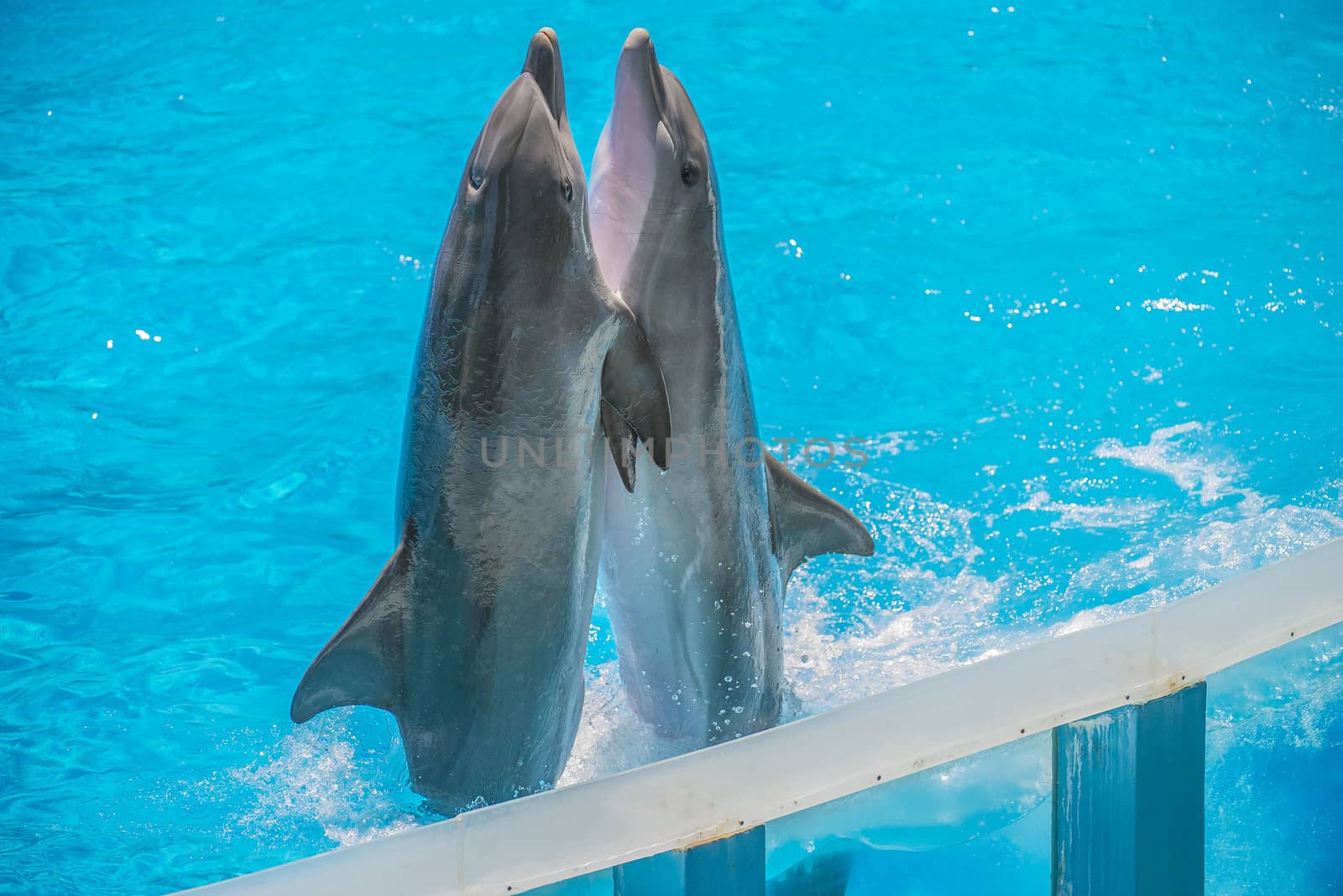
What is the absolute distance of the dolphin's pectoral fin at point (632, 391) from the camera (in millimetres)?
3881

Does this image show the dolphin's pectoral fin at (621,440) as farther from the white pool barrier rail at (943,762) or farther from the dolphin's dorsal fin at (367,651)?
the white pool barrier rail at (943,762)

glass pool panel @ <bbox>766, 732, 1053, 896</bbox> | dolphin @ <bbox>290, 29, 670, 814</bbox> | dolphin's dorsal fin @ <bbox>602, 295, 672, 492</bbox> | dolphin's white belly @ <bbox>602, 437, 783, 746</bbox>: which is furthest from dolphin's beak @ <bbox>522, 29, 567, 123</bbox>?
glass pool panel @ <bbox>766, 732, 1053, 896</bbox>

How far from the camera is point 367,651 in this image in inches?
155

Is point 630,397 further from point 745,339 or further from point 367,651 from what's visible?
point 745,339

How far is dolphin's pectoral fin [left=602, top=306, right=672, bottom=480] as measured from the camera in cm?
388

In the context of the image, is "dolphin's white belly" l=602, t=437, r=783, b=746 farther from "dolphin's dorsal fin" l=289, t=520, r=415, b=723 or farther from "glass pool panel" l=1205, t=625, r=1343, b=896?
"glass pool panel" l=1205, t=625, r=1343, b=896

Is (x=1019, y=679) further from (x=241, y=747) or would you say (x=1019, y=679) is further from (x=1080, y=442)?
(x=1080, y=442)

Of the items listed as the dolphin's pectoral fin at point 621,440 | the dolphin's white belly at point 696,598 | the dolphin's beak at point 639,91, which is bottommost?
the dolphin's white belly at point 696,598

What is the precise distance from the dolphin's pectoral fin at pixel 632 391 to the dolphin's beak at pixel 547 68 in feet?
1.98

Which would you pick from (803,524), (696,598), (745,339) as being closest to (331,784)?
(696,598)

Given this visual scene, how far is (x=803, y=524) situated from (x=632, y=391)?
3.76 ft

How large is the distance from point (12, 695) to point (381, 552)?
71.8 inches

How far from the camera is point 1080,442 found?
25.0 ft

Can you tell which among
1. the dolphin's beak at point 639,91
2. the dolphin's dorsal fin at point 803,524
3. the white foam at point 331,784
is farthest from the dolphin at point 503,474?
the dolphin's dorsal fin at point 803,524
